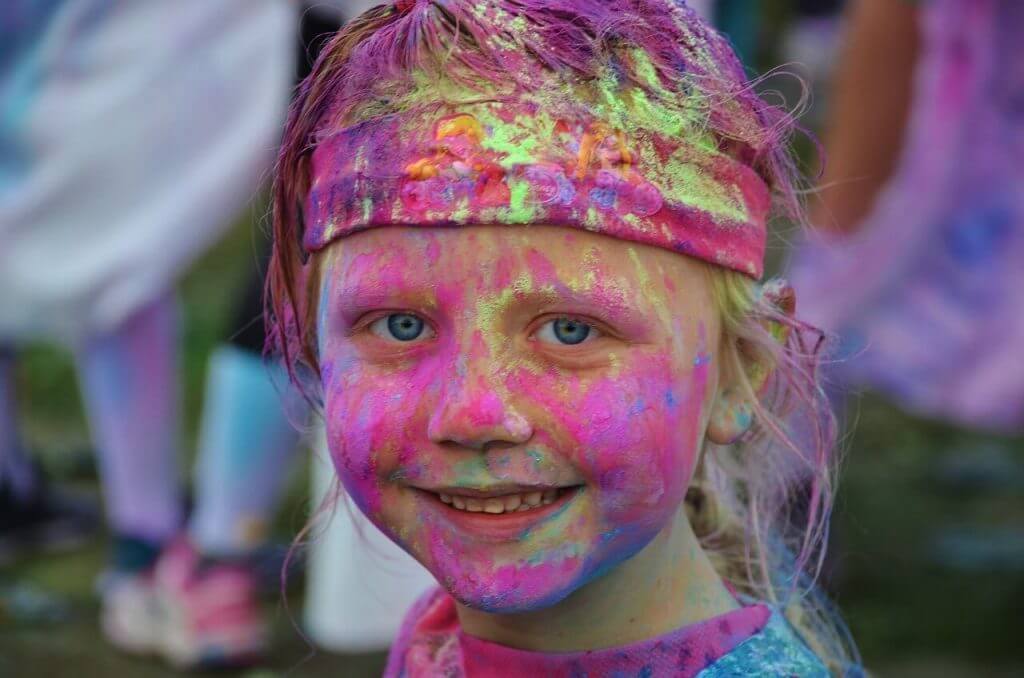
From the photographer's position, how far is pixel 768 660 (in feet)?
5.13

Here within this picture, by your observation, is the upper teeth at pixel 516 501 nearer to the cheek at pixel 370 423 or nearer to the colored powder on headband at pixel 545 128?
the cheek at pixel 370 423

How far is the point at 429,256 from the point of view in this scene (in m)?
1.46

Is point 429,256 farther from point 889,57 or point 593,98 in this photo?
point 889,57

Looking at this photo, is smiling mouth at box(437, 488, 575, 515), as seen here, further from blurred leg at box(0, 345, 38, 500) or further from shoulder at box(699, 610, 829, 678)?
blurred leg at box(0, 345, 38, 500)

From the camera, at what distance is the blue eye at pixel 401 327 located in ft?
4.91

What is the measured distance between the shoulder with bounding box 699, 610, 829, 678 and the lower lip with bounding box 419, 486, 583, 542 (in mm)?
248

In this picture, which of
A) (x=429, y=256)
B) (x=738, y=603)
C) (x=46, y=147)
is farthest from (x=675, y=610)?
(x=46, y=147)

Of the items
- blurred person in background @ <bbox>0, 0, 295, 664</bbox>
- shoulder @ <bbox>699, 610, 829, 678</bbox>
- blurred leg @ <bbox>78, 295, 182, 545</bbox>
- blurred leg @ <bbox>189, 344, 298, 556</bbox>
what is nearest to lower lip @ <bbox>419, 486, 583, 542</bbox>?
shoulder @ <bbox>699, 610, 829, 678</bbox>

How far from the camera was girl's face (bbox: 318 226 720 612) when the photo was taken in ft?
4.72

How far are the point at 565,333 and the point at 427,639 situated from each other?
0.49 metres

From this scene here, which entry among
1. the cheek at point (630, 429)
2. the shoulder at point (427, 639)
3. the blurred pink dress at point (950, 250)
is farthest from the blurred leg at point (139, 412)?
the cheek at point (630, 429)

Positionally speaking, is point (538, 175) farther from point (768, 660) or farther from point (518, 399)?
point (768, 660)

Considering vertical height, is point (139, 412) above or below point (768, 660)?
below

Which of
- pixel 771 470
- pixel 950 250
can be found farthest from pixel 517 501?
pixel 950 250
